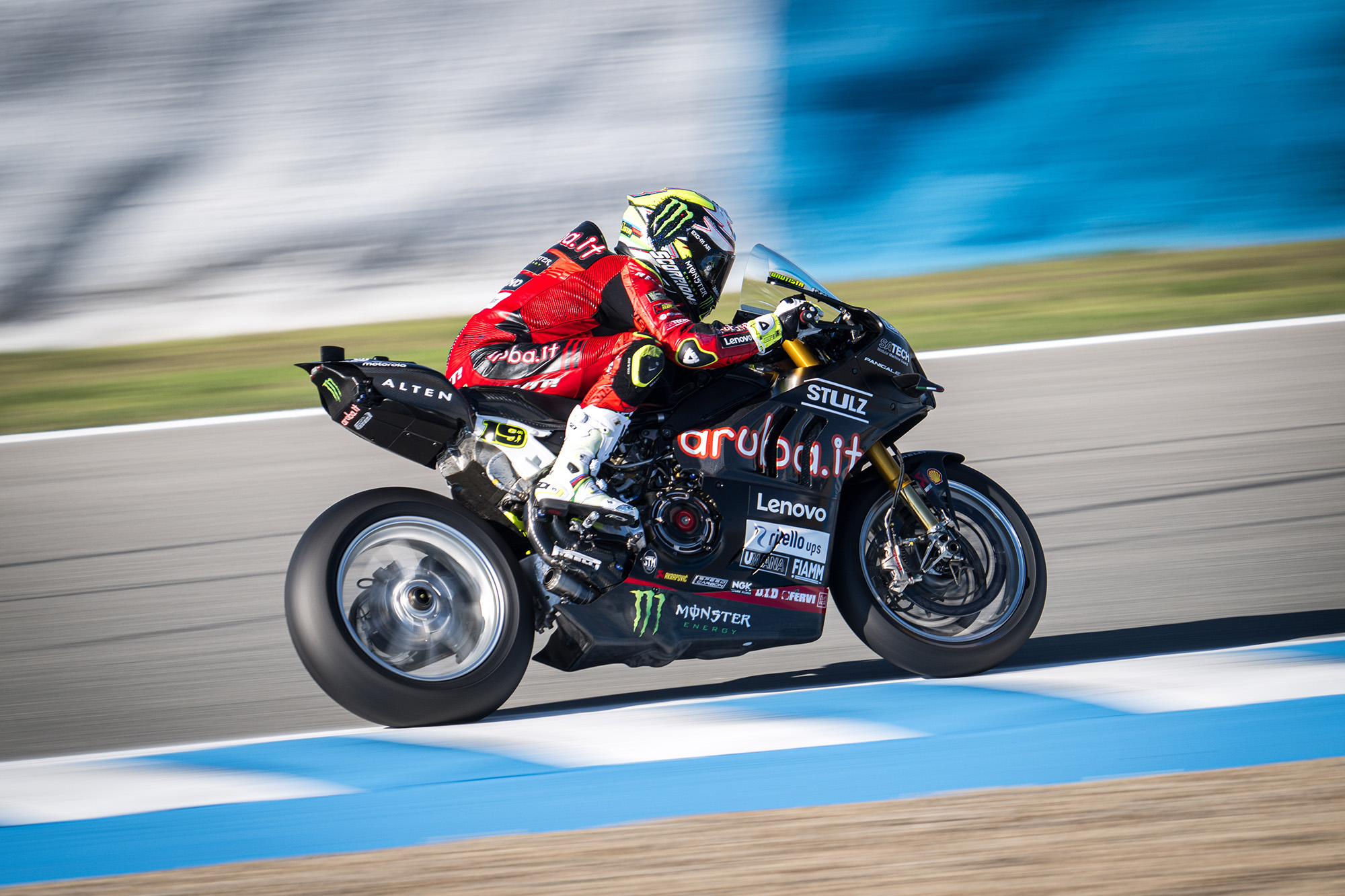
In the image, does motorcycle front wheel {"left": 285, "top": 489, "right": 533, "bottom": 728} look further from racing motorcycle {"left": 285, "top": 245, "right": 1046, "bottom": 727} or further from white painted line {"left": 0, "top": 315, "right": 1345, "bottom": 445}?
white painted line {"left": 0, "top": 315, "right": 1345, "bottom": 445}

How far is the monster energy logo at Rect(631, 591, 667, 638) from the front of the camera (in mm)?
4332

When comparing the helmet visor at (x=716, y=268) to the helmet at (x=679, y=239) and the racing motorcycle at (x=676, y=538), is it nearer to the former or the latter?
the helmet at (x=679, y=239)

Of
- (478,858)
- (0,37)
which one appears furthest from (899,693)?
(0,37)

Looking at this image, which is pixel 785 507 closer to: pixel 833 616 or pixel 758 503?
pixel 758 503

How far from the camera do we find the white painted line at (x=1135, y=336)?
10.1 meters

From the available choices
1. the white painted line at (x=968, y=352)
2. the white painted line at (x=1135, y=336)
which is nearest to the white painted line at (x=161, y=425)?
the white painted line at (x=968, y=352)

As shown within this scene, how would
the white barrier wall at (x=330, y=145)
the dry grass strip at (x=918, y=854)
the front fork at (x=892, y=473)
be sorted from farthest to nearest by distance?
the white barrier wall at (x=330, y=145), the front fork at (x=892, y=473), the dry grass strip at (x=918, y=854)

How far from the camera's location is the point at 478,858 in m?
3.20

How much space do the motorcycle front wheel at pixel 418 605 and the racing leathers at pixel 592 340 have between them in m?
0.35

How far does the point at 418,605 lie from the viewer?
418cm

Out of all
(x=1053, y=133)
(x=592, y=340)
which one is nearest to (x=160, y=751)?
(x=592, y=340)

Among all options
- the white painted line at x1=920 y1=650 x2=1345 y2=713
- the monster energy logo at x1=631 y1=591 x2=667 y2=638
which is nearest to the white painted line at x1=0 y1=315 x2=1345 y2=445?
the monster energy logo at x1=631 y1=591 x2=667 y2=638

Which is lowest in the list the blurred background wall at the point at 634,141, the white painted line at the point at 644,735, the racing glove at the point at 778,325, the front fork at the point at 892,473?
the white painted line at the point at 644,735

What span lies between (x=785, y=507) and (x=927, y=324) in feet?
22.5
